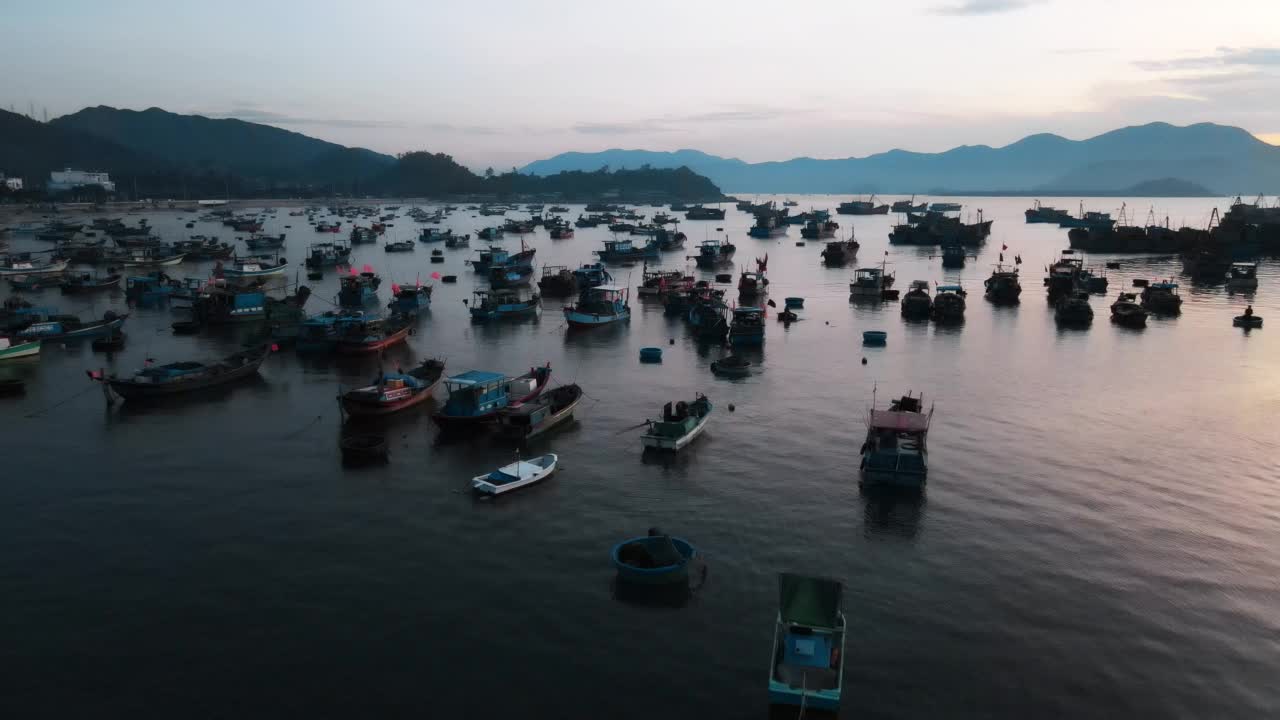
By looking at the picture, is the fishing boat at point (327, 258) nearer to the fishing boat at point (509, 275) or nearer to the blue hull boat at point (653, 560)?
the fishing boat at point (509, 275)

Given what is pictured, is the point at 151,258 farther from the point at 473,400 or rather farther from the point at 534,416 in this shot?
the point at 534,416

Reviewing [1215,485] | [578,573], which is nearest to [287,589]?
[578,573]

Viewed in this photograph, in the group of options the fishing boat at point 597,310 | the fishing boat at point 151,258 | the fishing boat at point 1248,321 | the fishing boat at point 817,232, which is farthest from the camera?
the fishing boat at point 817,232

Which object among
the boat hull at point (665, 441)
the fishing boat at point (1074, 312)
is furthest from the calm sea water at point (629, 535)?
the fishing boat at point (1074, 312)

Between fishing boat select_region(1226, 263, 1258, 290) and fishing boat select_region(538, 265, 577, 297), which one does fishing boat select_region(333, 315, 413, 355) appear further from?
fishing boat select_region(1226, 263, 1258, 290)

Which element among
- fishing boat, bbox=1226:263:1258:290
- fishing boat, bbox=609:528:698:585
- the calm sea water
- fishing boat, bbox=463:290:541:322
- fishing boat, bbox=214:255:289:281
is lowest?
the calm sea water

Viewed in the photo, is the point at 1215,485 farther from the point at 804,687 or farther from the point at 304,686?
the point at 304,686

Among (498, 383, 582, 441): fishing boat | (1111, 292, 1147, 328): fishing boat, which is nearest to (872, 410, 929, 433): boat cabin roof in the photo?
(498, 383, 582, 441): fishing boat
